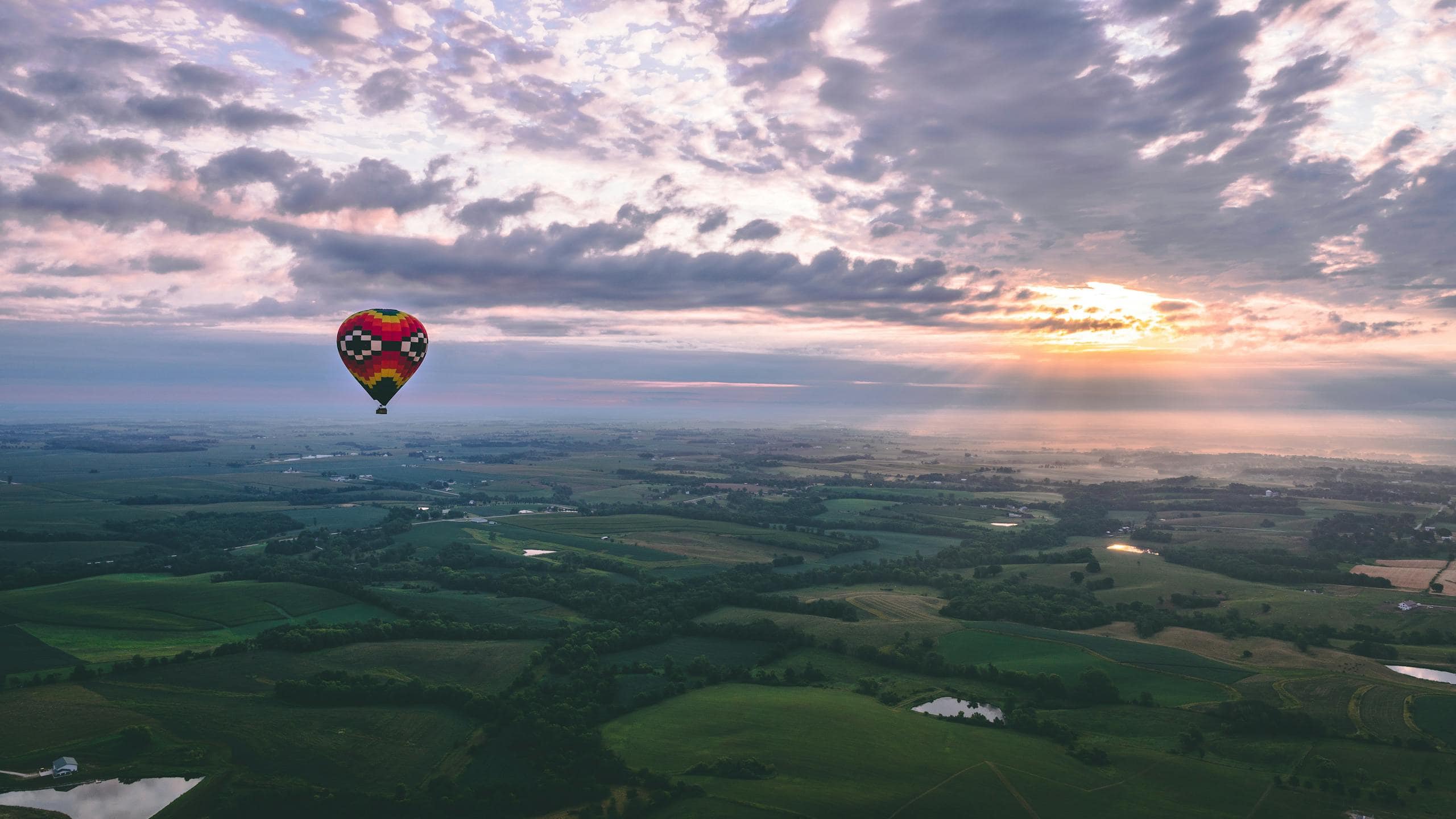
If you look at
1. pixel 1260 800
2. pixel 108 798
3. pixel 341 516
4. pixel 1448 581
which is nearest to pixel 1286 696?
pixel 1260 800

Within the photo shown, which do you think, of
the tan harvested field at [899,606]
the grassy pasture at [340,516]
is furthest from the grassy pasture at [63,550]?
the tan harvested field at [899,606]

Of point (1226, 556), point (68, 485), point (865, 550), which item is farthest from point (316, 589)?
point (68, 485)

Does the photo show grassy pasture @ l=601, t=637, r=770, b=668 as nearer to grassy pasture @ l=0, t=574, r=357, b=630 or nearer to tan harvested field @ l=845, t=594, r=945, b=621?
tan harvested field @ l=845, t=594, r=945, b=621

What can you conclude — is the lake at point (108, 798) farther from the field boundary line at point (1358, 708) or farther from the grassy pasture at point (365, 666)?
the field boundary line at point (1358, 708)

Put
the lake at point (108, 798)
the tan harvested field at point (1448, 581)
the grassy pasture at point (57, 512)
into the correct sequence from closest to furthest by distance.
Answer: the lake at point (108, 798) < the tan harvested field at point (1448, 581) < the grassy pasture at point (57, 512)

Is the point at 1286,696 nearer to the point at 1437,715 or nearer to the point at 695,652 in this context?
the point at 1437,715

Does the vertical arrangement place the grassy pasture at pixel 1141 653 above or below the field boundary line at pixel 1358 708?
below

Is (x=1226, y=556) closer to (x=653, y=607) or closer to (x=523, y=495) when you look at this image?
(x=653, y=607)
